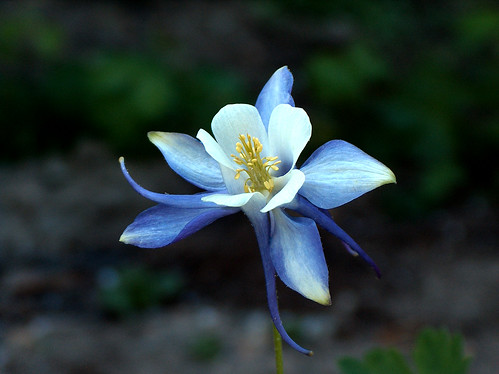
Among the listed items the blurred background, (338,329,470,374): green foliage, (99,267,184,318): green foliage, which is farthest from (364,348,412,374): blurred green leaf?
(99,267,184,318): green foliage

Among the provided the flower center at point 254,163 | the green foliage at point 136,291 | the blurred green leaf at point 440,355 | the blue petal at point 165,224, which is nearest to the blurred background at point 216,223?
the green foliage at point 136,291

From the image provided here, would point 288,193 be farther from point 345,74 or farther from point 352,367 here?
point 345,74

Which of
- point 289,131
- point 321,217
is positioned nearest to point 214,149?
point 289,131

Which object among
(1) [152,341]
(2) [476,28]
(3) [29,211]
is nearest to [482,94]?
(2) [476,28]

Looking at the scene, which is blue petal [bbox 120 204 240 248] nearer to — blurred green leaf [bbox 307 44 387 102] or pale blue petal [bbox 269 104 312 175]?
pale blue petal [bbox 269 104 312 175]

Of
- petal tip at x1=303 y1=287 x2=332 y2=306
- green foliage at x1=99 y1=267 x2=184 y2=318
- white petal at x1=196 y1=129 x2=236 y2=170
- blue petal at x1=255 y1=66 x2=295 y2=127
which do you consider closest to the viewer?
petal tip at x1=303 y1=287 x2=332 y2=306

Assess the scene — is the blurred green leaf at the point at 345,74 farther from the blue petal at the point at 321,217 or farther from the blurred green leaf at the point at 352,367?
the blue petal at the point at 321,217
